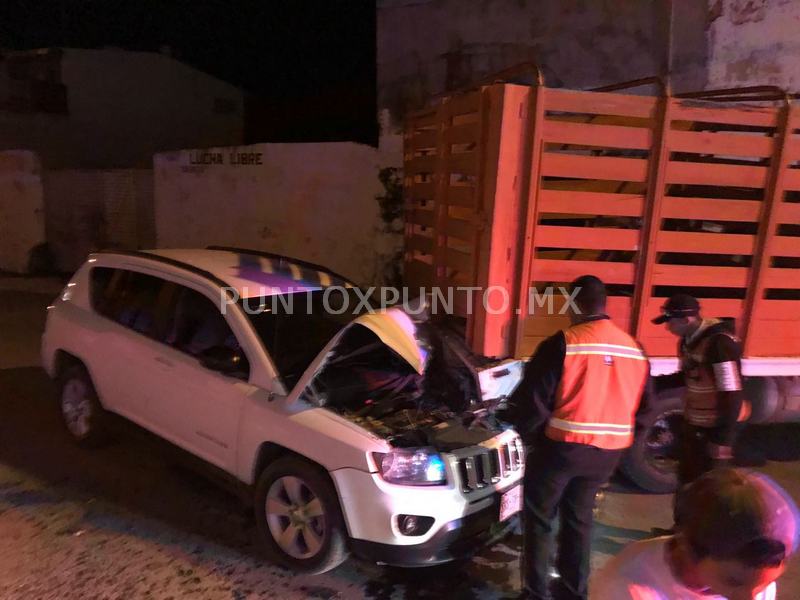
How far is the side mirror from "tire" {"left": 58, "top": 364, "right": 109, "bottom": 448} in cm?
161

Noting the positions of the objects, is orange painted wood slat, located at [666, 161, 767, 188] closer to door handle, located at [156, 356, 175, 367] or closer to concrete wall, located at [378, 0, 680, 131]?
door handle, located at [156, 356, 175, 367]

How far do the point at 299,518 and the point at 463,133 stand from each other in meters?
2.46

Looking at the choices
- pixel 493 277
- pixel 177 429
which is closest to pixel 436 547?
pixel 493 277

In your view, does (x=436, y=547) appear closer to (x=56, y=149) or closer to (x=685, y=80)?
(x=685, y=80)

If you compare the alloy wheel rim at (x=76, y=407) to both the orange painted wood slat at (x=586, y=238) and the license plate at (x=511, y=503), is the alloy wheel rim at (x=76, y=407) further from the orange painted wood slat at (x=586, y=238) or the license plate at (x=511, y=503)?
the orange painted wood slat at (x=586, y=238)

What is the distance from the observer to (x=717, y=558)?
4.30 ft

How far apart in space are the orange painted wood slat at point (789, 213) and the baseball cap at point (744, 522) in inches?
134

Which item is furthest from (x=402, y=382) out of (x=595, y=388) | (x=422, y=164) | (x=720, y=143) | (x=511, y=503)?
(x=720, y=143)

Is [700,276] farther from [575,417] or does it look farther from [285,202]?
[285,202]

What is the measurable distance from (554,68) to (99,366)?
6.50 m

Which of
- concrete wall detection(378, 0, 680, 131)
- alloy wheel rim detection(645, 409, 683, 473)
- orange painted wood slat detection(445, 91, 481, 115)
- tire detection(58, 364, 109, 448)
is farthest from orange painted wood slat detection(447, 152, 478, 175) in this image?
concrete wall detection(378, 0, 680, 131)

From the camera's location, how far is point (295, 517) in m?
3.54

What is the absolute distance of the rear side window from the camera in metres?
4.48

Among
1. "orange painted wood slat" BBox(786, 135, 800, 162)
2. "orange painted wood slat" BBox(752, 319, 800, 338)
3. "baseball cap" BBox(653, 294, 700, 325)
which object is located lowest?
"orange painted wood slat" BBox(752, 319, 800, 338)
